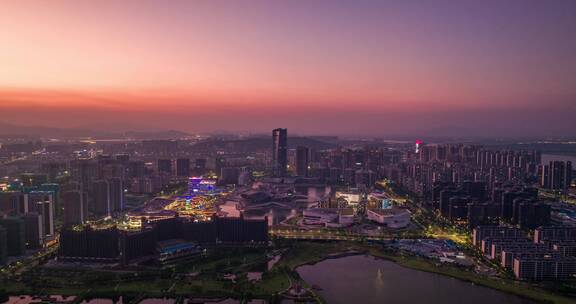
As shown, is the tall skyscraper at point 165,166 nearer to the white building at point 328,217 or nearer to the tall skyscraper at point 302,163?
the tall skyscraper at point 302,163

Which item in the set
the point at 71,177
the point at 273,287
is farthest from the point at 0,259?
the point at 71,177

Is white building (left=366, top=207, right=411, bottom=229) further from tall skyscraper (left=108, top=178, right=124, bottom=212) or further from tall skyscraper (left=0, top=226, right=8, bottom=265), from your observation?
tall skyscraper (left=0, top=226, right=8, bottom=265)

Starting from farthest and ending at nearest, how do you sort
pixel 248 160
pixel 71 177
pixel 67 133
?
pixel 67 133
pixel 248 160
pixel 71 177

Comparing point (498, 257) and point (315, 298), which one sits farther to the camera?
point (498, 257)

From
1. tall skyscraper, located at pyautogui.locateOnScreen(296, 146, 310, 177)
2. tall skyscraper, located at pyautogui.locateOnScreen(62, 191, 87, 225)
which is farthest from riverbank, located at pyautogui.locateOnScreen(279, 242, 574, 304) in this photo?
tall skyscraper, located at pyautogui.locateOnScreen(296, 146, 310, 177)

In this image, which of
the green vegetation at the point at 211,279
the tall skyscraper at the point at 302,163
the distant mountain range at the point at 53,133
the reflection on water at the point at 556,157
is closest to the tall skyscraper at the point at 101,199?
the green vegetation at the point at 211,279

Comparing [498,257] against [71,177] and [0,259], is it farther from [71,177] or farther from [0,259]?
[71,177]
